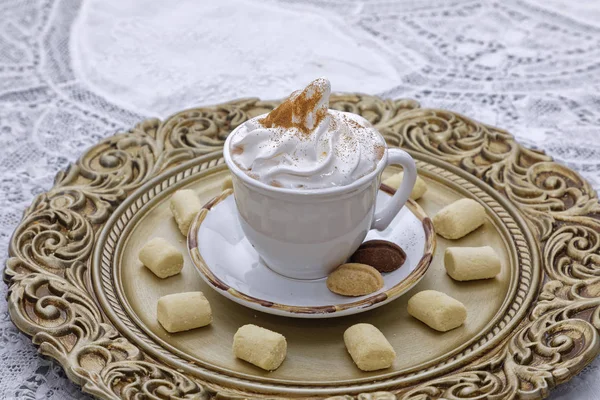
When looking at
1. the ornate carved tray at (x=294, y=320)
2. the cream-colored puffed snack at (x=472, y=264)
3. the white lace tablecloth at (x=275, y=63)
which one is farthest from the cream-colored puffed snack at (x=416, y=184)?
the white lace tablecloth at (x=275, y=63)

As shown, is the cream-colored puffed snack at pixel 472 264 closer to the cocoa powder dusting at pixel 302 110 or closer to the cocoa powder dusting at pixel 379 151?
the cocoa powder dusting at pixel 379 151

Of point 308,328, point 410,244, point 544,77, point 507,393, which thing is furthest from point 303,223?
point 544,77

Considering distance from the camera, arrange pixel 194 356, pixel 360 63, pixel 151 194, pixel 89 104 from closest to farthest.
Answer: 1. pixel 194 356
2. pixel 151 194
3. pixel 89 104
4. pixel 360 63

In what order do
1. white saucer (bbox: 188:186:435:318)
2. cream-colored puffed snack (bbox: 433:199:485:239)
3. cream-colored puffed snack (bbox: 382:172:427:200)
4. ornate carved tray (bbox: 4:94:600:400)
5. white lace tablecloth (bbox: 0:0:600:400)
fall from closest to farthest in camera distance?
ornate carved tray (bbox: 4:94:600:400) < white saucer (bbox: 188:186:435:318) < cream-colored puffed snack (bbox: 433:199:485:239) < cream-colored puffed snack (bbox: 382:172:427:200) < white lace tablecloth (bbox: 0:0:600:400)

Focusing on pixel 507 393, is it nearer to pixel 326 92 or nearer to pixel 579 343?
pixel 579 343

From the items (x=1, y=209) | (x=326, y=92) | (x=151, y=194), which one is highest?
(x=326, y=92)

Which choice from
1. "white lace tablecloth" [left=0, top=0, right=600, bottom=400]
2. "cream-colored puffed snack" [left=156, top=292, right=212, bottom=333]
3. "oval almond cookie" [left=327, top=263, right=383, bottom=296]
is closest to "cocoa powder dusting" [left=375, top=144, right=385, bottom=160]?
"oval almond cookie" [left=327, top=263, right=383, bottom=296]

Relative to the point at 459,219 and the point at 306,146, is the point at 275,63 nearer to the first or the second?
the point at 459,219

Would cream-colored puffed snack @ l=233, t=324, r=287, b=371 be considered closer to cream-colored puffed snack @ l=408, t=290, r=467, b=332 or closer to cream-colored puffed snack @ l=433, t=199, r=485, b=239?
cream-colored puffed snack @ l=408, t=290, r=467, b=332
